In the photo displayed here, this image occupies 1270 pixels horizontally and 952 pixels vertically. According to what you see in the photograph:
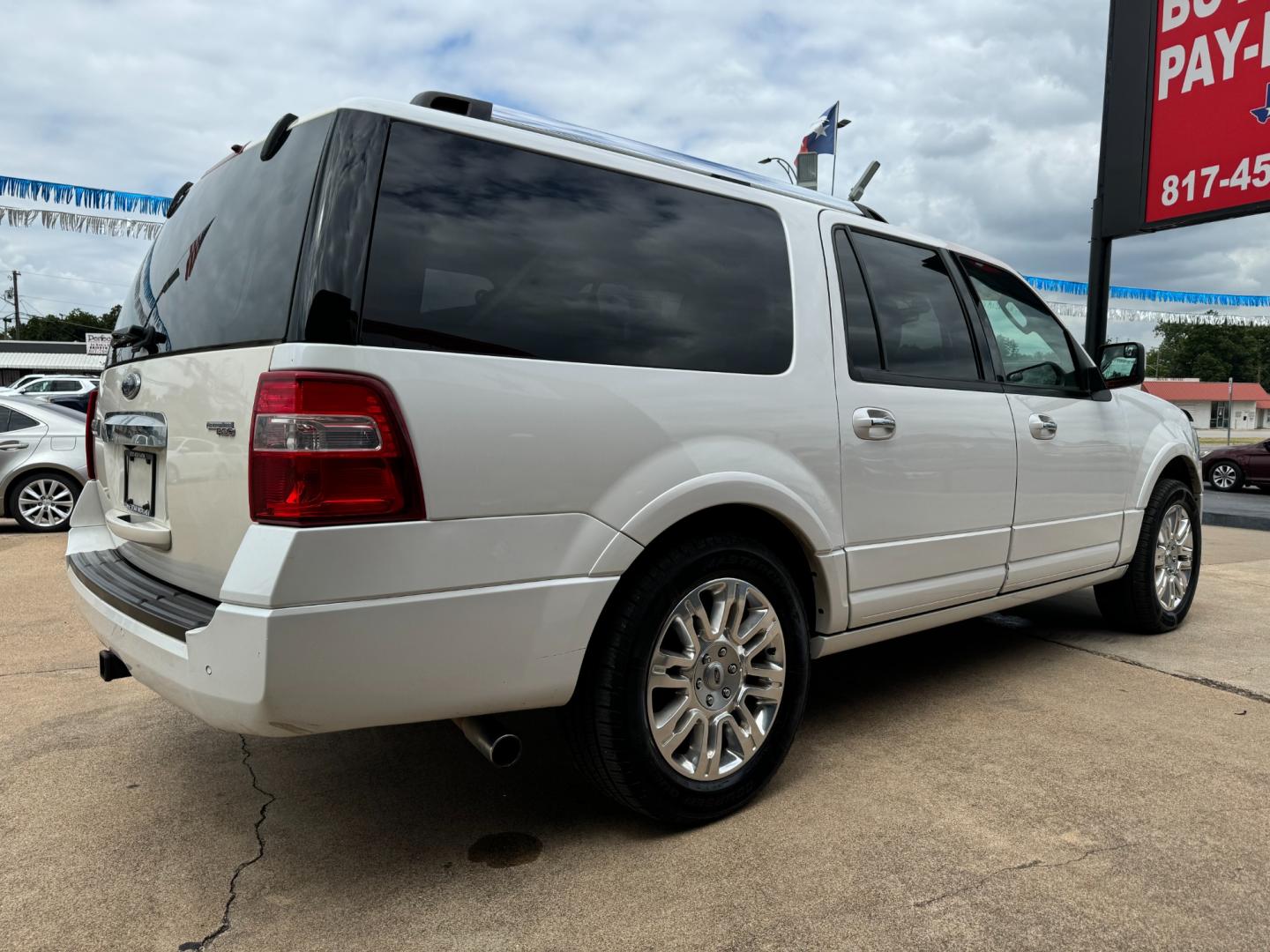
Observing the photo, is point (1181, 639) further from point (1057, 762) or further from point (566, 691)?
point (566, 691)

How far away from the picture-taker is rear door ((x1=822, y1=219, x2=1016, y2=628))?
3061mm

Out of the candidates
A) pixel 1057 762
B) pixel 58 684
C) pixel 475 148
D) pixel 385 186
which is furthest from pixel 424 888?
pixel 58 684

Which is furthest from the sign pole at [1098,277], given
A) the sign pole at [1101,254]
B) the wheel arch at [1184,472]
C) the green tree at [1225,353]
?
the green tree at [1225,353]

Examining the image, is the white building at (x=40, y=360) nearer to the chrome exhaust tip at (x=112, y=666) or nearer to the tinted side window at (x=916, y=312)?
the chrome exhaust tip at (x=112, y=666)

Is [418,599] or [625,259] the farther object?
[625,259]

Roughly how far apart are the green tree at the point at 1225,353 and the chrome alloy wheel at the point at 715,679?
109008mm

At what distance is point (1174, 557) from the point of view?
4.93m

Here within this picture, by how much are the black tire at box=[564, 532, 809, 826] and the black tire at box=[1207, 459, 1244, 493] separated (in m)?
17.1

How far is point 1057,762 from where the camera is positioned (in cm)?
306

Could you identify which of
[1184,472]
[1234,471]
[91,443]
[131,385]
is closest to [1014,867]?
[131,385]

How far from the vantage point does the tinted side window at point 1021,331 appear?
12.5 feet

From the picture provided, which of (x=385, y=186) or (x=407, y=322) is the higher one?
(x=385, y=186)

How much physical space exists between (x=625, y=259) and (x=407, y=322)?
2.30ft

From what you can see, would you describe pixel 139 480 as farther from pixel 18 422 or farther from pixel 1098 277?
pixel 1098 277
